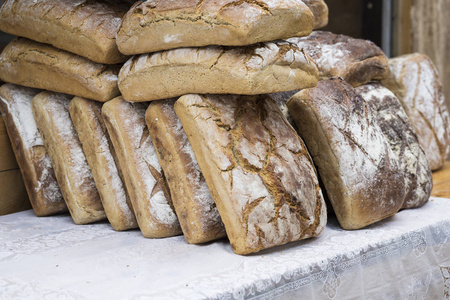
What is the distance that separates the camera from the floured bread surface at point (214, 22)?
1.43 meters

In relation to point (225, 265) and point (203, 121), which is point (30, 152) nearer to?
point (203, 121)

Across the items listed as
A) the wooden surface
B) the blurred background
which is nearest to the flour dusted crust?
the wooden surface

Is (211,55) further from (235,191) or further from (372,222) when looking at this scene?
(372,222)

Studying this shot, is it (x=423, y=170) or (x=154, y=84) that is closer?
(x=154, y=84)

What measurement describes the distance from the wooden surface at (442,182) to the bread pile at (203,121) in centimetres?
34

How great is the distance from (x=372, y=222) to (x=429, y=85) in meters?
1.36

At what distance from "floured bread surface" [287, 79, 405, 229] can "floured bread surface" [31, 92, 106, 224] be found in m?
0.81

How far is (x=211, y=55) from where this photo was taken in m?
1.50

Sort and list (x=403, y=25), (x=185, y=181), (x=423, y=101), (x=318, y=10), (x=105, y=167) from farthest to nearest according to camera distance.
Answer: (x=403, y=25) < (x=423, y=101) < (x=318, y=10) < (x=105, y=167) < (x=185, y=181)

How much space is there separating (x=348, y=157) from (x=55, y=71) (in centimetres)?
109

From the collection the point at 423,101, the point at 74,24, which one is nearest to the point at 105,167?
the point at 74,24

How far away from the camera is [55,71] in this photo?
1.88m

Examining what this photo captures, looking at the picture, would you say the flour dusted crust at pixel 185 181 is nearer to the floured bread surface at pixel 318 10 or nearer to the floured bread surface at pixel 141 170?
the floured bread surface at pixel 141 170

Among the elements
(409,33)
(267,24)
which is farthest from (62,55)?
(409,33)
